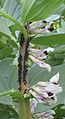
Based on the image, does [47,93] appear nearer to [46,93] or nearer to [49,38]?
[46,93]

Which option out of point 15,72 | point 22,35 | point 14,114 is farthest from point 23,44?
point 14,114

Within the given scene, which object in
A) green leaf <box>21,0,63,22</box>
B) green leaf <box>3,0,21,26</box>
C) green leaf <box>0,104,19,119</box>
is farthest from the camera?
green leaf <box>0,104,19,119</box>

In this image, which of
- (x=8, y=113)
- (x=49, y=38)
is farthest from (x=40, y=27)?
(x=8, y=113)

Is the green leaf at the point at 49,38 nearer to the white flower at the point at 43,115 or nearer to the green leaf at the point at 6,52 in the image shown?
the white flower at the point at 43,115

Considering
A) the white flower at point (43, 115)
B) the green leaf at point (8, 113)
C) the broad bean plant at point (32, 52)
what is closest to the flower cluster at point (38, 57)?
the broad bean plant at point (32, 52)

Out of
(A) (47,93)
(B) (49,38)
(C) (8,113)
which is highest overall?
(B) (49,38)

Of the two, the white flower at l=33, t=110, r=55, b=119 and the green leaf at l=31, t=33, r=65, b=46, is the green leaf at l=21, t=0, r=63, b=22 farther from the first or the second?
the white flower at l=33, t=110, r=55, b=119

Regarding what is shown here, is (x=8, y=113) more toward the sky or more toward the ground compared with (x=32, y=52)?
more toward the ground

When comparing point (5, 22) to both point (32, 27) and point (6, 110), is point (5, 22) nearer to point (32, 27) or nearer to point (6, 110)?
point (32, 27)

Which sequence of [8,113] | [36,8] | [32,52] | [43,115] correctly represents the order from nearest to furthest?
[36,8]
[32,52]
[43,115]
[8,113]

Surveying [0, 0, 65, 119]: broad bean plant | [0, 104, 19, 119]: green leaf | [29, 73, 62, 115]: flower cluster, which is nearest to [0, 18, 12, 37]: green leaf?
[0, 0, 65, 119]: broad bean plant
